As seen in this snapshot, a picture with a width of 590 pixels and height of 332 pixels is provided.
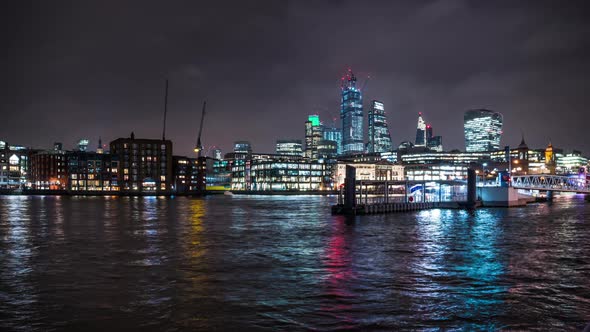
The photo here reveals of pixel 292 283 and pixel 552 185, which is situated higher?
pixel 552 185

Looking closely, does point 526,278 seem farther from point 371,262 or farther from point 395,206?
point 395,206

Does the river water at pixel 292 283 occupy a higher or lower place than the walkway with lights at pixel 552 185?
lower

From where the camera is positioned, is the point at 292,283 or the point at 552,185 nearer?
the point at 292,283

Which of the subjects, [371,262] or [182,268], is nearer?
[182,268]

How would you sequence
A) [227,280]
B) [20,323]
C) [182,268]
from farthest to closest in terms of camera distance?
[182,268]
[227,280]
[20,323]

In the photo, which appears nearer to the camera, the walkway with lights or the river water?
the river water

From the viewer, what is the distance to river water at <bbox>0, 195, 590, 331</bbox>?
15781mm

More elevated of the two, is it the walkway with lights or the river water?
the walkway with lights

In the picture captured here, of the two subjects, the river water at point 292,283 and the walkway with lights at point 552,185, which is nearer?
the river water at point 292,283

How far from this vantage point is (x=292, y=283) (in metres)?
21.8

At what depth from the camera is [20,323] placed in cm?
1549

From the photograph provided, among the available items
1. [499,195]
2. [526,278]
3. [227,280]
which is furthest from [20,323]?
[499,195]

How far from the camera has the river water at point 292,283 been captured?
15.8 meters

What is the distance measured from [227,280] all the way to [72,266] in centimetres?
980
